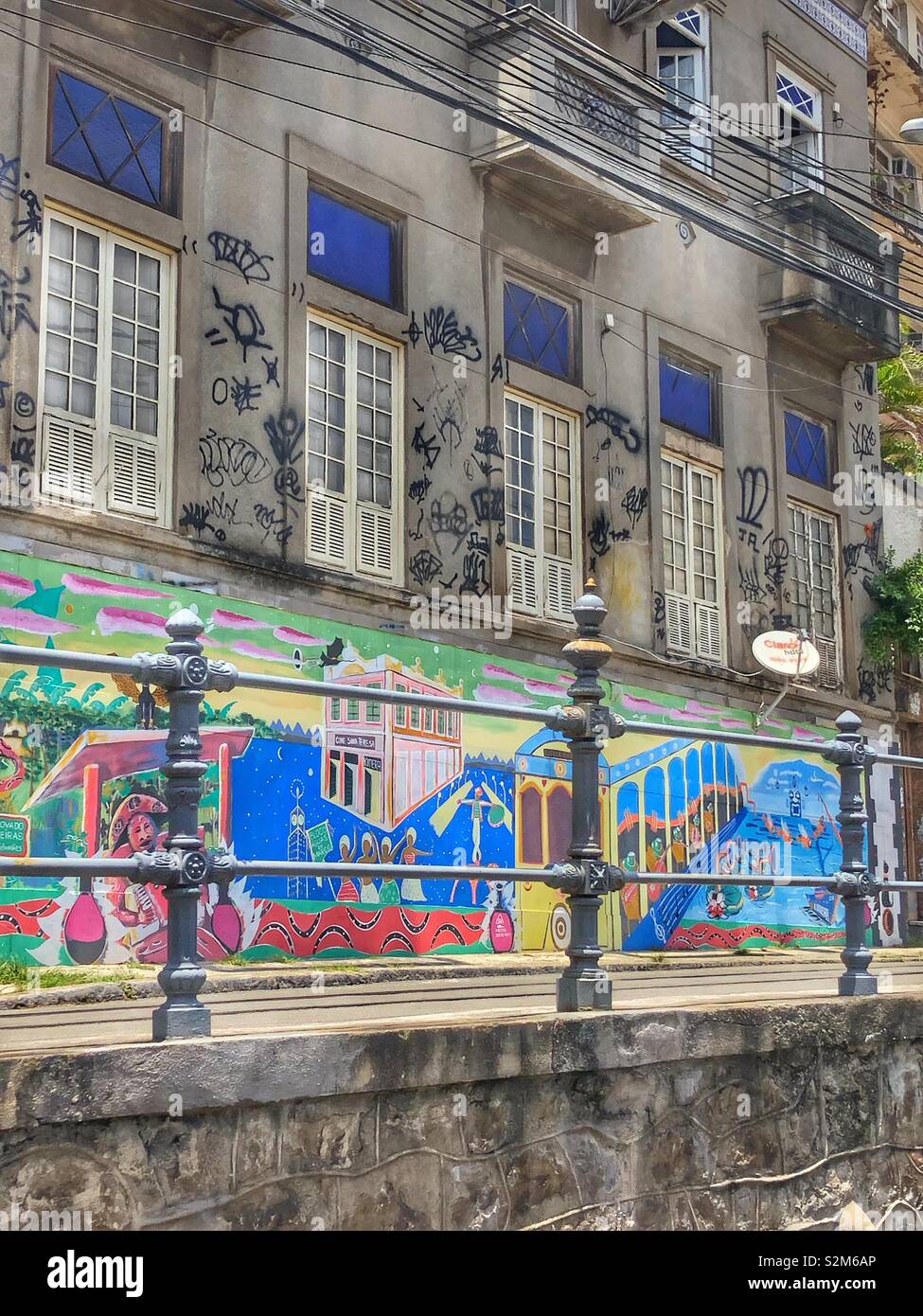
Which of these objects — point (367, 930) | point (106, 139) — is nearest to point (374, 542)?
point (367, 930)

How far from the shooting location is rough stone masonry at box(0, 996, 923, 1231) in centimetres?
397

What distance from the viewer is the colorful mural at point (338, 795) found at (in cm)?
1096

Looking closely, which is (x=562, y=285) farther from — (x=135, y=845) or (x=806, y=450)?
(x=135, y=845)

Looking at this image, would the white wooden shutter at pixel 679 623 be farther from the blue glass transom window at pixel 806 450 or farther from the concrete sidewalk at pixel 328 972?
the concrete sidewalk at pixel 328 972

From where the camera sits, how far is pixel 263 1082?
14.1ft

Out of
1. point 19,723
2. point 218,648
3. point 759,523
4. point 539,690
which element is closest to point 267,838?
point 218,648

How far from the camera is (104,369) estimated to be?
467 inches

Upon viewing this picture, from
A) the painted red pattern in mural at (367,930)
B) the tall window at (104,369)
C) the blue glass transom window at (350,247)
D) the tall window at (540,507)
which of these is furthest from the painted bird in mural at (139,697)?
the tall window at (540,507)

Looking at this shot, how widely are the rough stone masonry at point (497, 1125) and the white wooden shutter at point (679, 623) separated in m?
10.7

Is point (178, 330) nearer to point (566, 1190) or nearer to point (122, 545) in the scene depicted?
point (122, 545)

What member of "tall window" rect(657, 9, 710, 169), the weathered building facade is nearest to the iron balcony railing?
the weathered building facade

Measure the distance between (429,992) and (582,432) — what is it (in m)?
10.1

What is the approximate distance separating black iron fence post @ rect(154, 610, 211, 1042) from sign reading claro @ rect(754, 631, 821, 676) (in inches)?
564

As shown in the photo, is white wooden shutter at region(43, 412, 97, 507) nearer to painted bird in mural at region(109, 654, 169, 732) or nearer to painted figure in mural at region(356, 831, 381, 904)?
painted bird in mural at region(109, 654, 169, 732)
